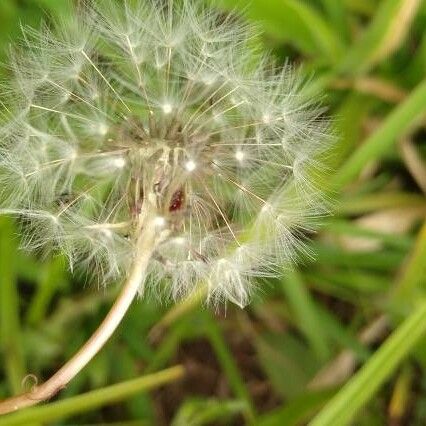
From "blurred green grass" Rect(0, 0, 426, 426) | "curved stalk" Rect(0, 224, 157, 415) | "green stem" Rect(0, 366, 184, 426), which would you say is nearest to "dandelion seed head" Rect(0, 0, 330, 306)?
"curved stalk" Rect(0, 224, 157, 415)

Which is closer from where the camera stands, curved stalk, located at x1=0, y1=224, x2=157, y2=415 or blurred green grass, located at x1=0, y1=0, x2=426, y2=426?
curved stalk, located at x1=0, y1=224, x2=157, y2=415

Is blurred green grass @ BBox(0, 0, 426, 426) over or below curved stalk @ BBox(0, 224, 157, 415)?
over

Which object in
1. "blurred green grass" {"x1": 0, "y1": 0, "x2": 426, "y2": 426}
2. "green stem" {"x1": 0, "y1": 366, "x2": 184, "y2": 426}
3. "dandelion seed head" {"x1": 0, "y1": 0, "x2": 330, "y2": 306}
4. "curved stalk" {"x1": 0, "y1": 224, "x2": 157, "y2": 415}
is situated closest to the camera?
"curved stalk" {"x1": 0, "y1": 224, "x2": 157, "y2": 415}

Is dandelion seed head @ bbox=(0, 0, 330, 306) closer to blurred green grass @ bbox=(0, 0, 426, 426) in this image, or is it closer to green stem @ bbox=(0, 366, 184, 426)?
green stem @ bbox=(0, 366, 184, 426)

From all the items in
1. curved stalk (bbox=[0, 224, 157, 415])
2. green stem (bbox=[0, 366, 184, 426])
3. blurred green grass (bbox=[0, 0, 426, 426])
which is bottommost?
curved stalk (bbox=[0, 224, 157, 415])

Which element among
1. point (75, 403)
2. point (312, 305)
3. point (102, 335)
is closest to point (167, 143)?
point (102, 335)

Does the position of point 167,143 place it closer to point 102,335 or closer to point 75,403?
point 102,335
